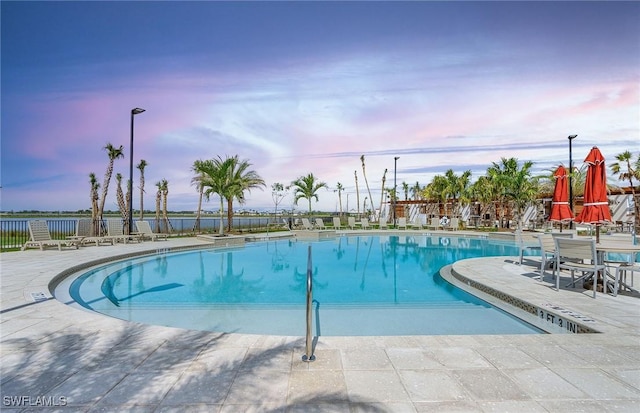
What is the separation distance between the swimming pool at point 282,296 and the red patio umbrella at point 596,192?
8.09ft

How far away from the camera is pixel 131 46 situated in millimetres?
11875

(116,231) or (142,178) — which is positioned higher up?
(142,178)

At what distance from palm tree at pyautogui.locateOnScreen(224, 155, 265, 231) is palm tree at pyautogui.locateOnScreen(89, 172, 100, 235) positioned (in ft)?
19.5

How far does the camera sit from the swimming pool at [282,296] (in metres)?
4.61

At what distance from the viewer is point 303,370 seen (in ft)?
8.31

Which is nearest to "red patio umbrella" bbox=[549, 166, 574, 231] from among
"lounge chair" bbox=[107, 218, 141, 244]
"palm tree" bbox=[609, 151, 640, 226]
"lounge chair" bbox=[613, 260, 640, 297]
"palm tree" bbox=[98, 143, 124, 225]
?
"lounge chair" bbox=[613, 260, 640, 297]

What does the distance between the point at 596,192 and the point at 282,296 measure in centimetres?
603

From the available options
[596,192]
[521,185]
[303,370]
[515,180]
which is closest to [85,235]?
[303,370]

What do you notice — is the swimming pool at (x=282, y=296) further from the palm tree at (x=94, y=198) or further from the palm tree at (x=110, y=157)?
the palm tree at (x=110, y=157)

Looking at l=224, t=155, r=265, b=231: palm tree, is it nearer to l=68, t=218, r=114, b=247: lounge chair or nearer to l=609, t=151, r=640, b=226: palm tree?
l=68, t=218, r=114, b=247: lounge chair

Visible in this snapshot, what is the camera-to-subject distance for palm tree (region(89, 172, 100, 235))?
44.3ft

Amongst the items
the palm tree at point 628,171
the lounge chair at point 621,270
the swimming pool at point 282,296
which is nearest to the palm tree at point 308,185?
the swimming pool at point 282,296

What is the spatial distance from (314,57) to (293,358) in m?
11.9

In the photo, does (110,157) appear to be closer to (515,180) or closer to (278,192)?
(278,192)
